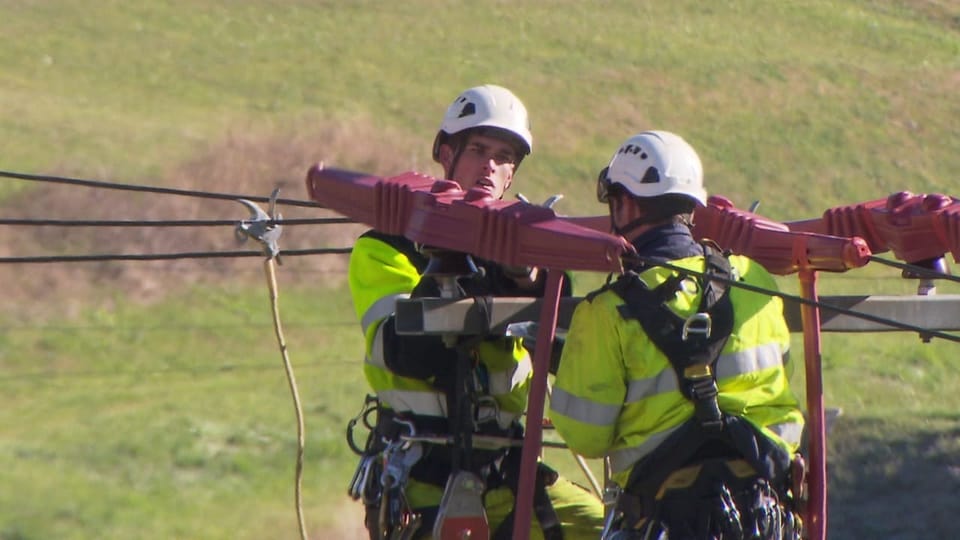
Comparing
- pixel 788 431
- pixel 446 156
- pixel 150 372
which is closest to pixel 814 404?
pixel 788 431

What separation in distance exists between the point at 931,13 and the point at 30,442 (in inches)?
1244

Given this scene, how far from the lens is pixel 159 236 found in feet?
73.7

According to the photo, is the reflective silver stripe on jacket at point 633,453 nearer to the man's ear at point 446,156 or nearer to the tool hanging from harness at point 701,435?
the tool hanging from harness at point 701,435

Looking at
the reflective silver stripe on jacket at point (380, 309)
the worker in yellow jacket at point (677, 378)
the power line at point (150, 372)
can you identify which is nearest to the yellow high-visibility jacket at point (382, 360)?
the reflective silver stripe on jacket at point (380, 309)

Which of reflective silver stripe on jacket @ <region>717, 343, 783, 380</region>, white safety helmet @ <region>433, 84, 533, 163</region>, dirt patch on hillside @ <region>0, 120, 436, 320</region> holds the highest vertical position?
dirt patch on hillside @ <region>0, 120, 436, 320</region>

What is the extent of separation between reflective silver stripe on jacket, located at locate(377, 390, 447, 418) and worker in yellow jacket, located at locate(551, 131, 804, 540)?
83 centimetres

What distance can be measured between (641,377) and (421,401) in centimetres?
117

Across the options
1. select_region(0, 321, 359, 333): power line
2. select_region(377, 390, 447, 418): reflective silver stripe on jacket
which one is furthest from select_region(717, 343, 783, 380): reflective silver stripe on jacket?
select_region(0, 321, 359, 333): power line

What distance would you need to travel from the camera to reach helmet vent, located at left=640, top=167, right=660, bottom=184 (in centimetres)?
519

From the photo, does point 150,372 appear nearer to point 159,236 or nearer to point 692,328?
point 159,236

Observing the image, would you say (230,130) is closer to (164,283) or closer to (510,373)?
(164,283)

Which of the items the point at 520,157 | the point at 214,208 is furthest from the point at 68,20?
the point at 520,157

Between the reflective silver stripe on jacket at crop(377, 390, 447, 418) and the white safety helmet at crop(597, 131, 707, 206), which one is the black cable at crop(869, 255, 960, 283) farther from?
the reflective silver stripe on jacket at crop(377, 390, 447, 418)

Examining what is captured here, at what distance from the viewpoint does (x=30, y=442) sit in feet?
53.6
